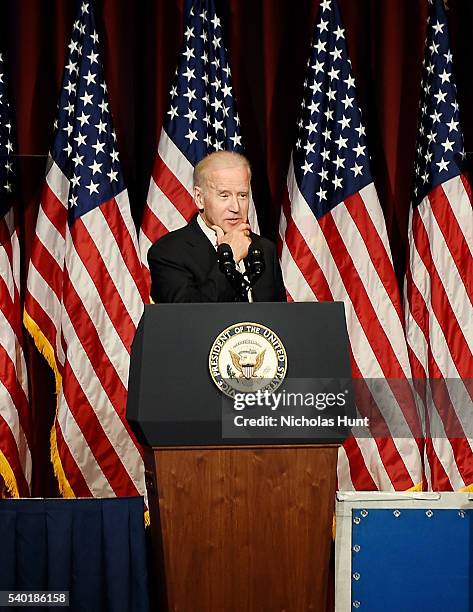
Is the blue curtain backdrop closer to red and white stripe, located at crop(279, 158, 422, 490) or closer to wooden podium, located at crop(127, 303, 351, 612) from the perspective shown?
wooden podium, located at crop(127, 303, 351, 612)

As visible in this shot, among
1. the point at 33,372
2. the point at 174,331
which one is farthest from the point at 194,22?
the point at 174,331

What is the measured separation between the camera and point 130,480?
4.62 meters

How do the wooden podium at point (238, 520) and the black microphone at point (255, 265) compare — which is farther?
the black microphone at point (255, 265)

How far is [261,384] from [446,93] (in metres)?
2.74

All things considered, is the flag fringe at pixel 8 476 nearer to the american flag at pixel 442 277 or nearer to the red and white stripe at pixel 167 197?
the red and white stripe at pixel 167 197

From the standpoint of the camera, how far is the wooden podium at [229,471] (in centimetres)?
269

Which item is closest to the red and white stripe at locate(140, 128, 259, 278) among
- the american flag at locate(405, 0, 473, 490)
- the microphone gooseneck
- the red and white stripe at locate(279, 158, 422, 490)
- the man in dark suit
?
the red and white stripe at locate(279, 158, 422, 490)

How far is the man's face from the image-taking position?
11.0 feet

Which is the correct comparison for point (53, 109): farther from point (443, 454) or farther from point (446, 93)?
point (443, 454)

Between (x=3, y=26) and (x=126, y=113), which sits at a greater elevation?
(x=3, y=26)

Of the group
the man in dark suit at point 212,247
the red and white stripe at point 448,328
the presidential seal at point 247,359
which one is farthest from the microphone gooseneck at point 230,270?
the red and white stripe at point 448,328

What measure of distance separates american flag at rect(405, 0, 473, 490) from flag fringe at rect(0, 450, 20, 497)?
204cm

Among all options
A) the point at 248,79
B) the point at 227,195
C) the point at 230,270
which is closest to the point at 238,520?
the point at 230,270

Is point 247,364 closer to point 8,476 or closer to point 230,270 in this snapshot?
point 230,270
